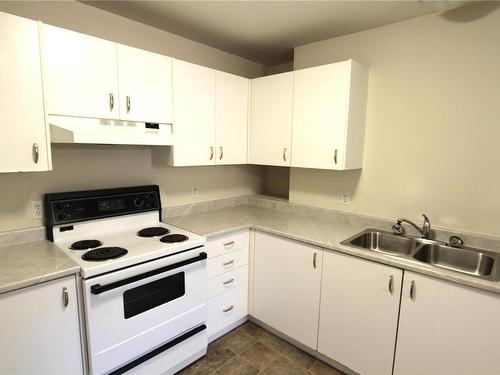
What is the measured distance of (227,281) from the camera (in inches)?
89.3

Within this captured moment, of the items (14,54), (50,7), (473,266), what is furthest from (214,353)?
(50,7)

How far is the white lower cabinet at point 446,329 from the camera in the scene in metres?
1.40

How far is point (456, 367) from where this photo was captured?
1.50 m

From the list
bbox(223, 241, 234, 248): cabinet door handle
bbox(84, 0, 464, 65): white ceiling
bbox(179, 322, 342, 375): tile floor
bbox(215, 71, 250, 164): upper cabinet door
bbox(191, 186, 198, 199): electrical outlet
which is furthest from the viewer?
bbox(191, 186, 198, 199): electrical outlet

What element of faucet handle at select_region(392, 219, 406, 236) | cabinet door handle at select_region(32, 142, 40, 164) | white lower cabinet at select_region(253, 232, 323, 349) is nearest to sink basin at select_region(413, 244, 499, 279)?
faucet handle at select_region(392, 219, 406, 236)

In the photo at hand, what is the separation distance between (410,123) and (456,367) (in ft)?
5.05

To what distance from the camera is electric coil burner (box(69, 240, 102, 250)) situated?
5.66ft

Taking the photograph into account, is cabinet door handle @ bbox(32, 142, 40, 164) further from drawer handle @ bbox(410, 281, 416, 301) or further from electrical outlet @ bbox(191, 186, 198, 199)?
drawer handle @ bbox(410, 281, 416, 301)

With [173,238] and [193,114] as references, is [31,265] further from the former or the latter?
[193,114]

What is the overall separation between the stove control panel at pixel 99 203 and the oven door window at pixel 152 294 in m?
0.64

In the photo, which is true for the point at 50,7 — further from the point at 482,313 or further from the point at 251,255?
the point at 482,313

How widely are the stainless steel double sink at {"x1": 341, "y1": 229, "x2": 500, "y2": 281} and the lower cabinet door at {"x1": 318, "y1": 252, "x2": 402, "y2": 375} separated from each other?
0.52ft

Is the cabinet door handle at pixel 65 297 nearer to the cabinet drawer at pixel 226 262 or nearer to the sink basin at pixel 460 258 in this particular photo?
the cabinet drawer at pixel 226 262

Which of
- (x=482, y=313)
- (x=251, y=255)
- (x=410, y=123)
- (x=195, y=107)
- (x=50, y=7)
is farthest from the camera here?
(x=251, y=255)
